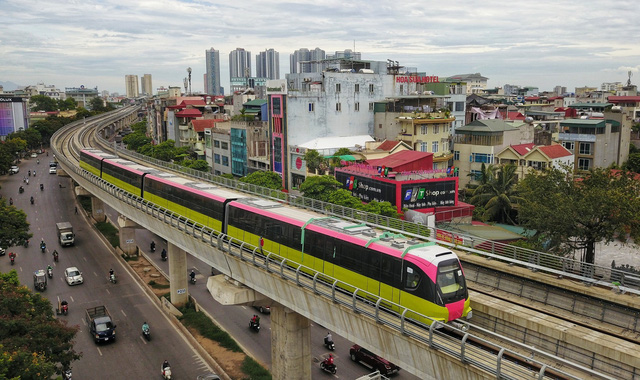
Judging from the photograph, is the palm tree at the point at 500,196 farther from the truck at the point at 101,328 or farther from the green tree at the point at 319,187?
the truck at the point at 101,328

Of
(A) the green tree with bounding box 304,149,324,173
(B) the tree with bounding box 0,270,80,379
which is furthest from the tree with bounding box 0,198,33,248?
(A) the green tree with bounding box 304,149,324,173

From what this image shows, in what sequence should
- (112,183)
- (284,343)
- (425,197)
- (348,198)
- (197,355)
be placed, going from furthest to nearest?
(112,183) < (425,197) < (348,198) < (197,355) < (284,343)

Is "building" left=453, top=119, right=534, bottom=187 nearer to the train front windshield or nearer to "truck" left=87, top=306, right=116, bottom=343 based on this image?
"truck" left=87, top=306, right=116, bottom=343

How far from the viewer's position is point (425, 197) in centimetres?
4591

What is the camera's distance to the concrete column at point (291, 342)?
2577 cm

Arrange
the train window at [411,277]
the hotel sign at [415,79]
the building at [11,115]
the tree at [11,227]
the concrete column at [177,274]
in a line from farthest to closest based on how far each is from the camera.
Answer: the building at [11,115], the hotel sign at [415,79], the concrete column at [177,274], the tree at [11,227], the train window at [411,277]

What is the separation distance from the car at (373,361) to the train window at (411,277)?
12735mm

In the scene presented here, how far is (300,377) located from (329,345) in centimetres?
729

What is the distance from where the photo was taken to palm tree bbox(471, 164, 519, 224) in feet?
158

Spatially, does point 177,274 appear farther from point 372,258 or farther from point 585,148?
point 585,148

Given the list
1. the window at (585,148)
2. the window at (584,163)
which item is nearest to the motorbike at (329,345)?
the window at (584,163)

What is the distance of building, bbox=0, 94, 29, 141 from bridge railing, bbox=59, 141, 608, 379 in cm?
12018

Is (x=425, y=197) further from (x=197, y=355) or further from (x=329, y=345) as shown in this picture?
(x=197, y=355)

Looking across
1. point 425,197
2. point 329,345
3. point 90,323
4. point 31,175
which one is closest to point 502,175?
point 425,197
